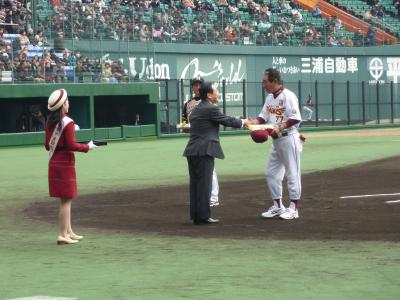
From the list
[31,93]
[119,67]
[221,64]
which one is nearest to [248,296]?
[31,93]

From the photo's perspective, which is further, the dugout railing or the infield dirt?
the dugout railing

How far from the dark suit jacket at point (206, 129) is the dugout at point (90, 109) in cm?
2226

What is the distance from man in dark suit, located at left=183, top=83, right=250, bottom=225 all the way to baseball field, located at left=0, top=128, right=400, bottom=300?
0.31 m

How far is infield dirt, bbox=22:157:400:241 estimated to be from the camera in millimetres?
11227

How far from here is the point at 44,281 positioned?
8141mm

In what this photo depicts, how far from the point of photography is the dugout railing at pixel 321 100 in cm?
4272

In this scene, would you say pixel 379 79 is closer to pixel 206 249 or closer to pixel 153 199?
pixel 153 199

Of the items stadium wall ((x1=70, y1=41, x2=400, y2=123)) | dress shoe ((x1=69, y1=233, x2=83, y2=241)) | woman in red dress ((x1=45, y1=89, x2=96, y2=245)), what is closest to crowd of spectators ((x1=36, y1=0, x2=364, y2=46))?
stadium wall ((x1=70, y1=41, x2=400, y2=123))

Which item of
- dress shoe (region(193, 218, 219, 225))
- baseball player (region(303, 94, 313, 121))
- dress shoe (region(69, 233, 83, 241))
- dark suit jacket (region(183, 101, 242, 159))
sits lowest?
baseball player (region(303, 94, 313, 121))

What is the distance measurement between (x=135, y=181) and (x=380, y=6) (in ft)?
125

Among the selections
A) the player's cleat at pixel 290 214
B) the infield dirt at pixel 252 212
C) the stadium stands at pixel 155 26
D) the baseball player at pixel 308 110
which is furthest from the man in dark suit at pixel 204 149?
the baseball player at pixel 308 110

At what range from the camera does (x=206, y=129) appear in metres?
12.5

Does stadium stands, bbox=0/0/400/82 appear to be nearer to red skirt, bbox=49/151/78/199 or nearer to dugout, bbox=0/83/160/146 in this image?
dugout, bbox=0/83/160/146

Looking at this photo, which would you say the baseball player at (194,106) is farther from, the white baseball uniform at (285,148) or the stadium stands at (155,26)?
the stadium stands at (155,26)
